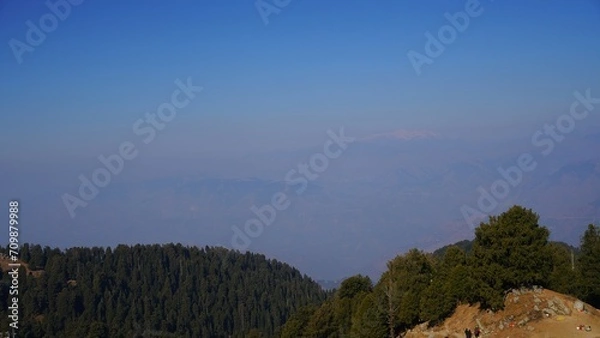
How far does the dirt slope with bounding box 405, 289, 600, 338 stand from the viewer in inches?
1423

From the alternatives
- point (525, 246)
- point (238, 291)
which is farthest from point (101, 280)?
point (525, 246)

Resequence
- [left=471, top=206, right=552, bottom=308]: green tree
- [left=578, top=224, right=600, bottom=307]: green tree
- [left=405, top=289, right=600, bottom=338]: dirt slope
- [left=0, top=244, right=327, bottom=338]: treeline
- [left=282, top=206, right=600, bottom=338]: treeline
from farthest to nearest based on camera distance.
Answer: [left=0, top=244, right=327, bottom=338]: treeline < [left=578, top=224, right=600, bottom=307]: green tree < [left=282, top=206, right=600, bottom=338]: treeline < [left=471, top=206, right=552, bottom=308]: green tree < [left=405, top=289, right=600, bottom=338]: dirt slope

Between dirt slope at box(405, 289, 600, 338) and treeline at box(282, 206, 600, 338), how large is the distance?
79cm

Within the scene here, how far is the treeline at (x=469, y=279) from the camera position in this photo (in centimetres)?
4044

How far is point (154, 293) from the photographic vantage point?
6166 inches

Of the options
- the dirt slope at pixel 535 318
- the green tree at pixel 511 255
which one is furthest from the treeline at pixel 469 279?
the dirt slope at pixel 535 318

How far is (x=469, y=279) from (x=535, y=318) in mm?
5714

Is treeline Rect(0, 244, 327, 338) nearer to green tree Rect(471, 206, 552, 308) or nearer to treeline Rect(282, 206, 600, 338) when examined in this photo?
treeline Rect(282, 206, 600, 338)

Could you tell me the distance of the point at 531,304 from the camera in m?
38.8

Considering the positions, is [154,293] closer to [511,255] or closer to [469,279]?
[469,279]

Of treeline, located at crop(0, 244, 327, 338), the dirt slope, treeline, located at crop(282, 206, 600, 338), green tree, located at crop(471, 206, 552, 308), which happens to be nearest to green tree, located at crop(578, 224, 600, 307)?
treeline, located at crop(282, 206, 600, 338)

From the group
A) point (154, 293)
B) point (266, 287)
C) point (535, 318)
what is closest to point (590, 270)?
point (535, 318)

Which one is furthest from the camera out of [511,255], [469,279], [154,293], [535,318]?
[154,293]

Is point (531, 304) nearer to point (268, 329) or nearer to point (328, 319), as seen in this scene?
point (328, 319)
